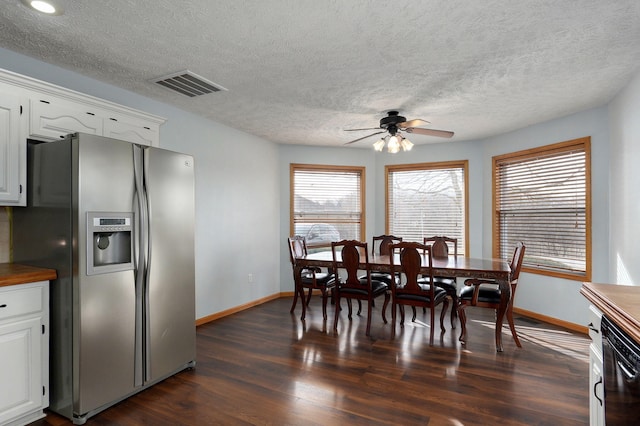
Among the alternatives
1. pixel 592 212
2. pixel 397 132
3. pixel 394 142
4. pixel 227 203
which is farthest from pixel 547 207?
pixel 227 203

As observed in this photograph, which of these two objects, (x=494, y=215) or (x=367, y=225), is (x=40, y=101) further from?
(x=494, y=215)

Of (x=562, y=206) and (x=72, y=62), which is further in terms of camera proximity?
(x=562, y=206)

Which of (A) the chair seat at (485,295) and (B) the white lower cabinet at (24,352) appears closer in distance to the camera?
(B) the white lower cabinet at (24,352)

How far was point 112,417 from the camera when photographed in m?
2.35

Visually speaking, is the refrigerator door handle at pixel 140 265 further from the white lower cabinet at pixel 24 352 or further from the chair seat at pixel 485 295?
the chair seat at pixel 485 295

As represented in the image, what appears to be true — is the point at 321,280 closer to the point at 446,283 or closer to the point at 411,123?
the point at 446,283

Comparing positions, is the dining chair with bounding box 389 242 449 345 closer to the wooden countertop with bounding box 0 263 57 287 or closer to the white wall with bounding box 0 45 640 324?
the white wall with bounding box 0 45 640 324

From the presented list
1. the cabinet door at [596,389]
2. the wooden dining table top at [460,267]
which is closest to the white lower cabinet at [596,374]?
the cabinet door at [596,389]

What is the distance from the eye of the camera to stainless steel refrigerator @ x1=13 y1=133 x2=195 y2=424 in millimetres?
2281

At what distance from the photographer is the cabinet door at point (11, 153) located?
236cm

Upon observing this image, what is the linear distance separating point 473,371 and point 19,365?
3.26 metres

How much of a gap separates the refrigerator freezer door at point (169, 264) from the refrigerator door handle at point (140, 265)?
0.12ft

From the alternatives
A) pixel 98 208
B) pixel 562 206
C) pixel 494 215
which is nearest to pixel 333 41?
pixel 98 208

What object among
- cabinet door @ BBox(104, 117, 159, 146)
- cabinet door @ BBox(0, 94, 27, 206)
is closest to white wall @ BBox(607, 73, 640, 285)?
cabinet door @ BBox(104, 117, 159, 146)
